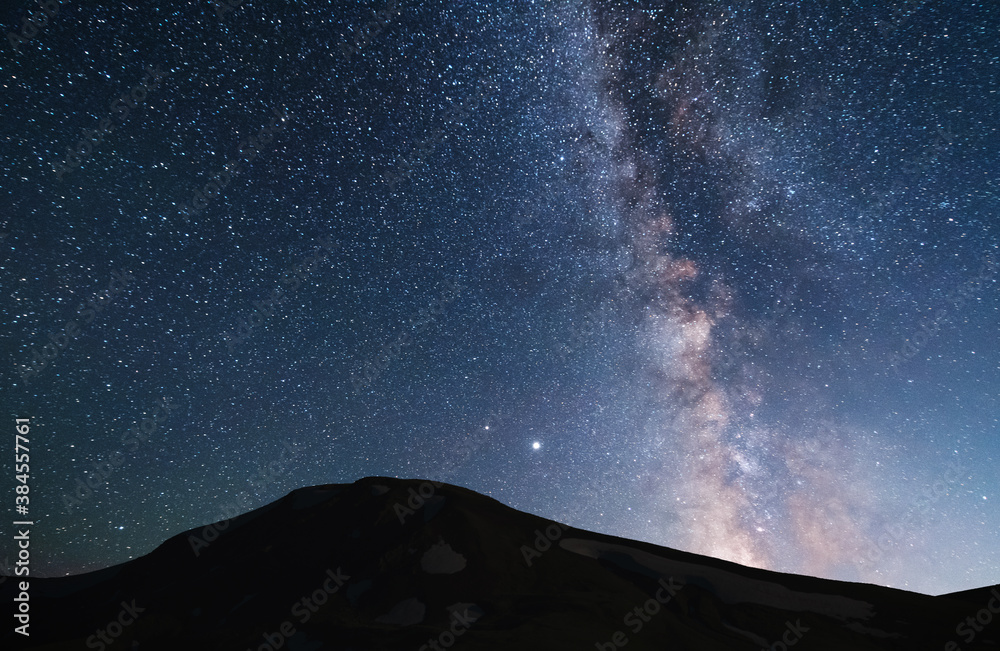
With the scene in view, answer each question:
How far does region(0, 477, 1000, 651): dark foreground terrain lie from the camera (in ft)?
116

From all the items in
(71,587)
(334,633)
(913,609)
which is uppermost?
(71,587)

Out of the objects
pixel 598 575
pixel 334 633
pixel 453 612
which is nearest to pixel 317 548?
pixel 334 633

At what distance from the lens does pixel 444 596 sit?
40.7 meters

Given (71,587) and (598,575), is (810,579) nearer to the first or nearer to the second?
(598,575)

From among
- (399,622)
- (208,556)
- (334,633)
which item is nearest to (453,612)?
(399,622)

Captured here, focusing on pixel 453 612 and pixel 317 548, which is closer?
pixel 453 612

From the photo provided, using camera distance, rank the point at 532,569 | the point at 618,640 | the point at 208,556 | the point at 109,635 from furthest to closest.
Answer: the point at 208,556, the point at 532,569, the point at 109,635, the point at 618,640

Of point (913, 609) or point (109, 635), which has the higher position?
point (109, 635)

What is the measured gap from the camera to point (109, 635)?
1547 inches

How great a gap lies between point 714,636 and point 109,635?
45435 mm

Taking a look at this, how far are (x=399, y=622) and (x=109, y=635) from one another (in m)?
22.9

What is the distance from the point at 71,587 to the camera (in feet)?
176

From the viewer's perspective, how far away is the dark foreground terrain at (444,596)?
35500 millimetres

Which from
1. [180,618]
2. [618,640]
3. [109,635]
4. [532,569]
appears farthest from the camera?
[532,569]
